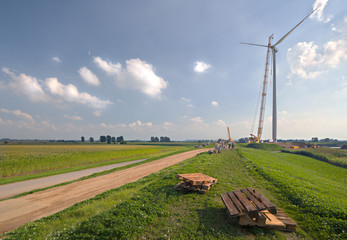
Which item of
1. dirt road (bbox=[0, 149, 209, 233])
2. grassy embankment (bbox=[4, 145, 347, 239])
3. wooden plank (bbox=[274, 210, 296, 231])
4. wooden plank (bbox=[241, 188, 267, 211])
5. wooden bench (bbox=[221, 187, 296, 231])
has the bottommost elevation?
dirt road (bbox=[0, 149, 209, 233])

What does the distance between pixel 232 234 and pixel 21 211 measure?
13970 millimetres

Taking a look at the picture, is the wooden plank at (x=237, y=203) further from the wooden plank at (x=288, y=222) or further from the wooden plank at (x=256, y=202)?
the wooden plank at (x=288, y=222)

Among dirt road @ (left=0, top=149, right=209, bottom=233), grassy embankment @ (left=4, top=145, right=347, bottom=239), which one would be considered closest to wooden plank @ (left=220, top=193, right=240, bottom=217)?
grassy embankment @ (left=4, top=145, right=347, bottom=239)

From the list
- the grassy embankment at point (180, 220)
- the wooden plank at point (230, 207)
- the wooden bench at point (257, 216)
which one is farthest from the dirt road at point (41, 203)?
the wooden bench at point (257, 216)

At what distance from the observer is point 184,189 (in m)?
9.00

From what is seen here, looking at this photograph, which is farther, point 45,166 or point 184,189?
point 45,166

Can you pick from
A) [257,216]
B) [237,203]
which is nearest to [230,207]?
[237,203]

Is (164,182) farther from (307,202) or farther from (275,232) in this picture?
(307,202)

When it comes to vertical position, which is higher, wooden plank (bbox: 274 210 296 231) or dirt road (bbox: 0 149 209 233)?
wooden plank (bbox: 274 210 296 231)

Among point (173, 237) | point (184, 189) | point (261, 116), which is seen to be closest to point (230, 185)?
point (184, 189)

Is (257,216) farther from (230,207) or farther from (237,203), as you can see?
(230,207)

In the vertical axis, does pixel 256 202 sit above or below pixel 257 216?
above

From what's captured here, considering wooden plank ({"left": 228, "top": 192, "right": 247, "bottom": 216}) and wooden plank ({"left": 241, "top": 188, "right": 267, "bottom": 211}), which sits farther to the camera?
wooden plank ({"left": 228, "top": 192, "right": 247, "bottom": 216})

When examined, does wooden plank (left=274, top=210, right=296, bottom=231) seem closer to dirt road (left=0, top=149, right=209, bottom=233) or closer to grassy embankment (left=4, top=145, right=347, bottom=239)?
grassy embankment (left=4, top=145, right=347, bottom=239)
